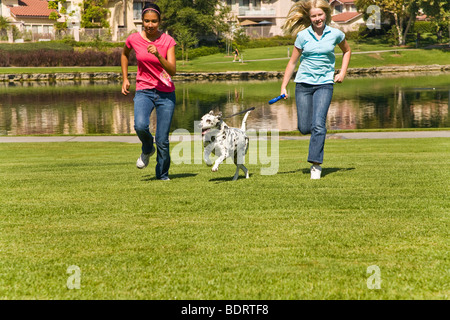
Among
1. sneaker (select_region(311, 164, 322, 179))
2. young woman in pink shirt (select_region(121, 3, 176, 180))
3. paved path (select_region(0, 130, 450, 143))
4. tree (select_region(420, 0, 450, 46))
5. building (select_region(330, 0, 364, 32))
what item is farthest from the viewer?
building (select_region(330, 0, 364, 32))

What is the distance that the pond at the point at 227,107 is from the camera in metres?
27.3

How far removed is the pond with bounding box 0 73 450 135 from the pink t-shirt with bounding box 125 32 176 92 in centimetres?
1656

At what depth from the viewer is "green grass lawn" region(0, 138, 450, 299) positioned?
14.4 ft

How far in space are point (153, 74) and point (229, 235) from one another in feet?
12.6

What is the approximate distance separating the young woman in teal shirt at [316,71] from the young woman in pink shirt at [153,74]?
1706 mm

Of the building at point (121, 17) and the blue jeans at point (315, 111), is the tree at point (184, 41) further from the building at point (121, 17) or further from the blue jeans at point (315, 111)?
the blue jeans at point (315, 111)

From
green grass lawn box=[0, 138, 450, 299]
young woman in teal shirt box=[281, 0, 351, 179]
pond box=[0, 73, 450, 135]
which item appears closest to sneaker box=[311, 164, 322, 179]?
young woman in teal shirt box=[281, 0, 351, 179]

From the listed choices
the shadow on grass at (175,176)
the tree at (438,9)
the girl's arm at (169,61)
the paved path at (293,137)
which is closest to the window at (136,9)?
the tree at (438,9)

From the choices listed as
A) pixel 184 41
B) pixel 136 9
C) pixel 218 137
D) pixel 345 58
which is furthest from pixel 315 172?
pixel 136 9

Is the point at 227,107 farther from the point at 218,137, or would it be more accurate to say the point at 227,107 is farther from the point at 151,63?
the point at 218,137

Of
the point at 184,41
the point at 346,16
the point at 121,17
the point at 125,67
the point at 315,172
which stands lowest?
the point at 315,172

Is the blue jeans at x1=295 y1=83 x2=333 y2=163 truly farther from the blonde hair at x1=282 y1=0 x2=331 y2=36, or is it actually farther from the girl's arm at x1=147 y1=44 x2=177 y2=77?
the girl's arm at x1=147 y1=44 x2=177 y2=77

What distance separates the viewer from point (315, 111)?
930 centimetres

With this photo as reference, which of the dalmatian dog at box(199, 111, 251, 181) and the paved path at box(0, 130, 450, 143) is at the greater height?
the dalmatian dog at box(199, 111, 251, 181)
